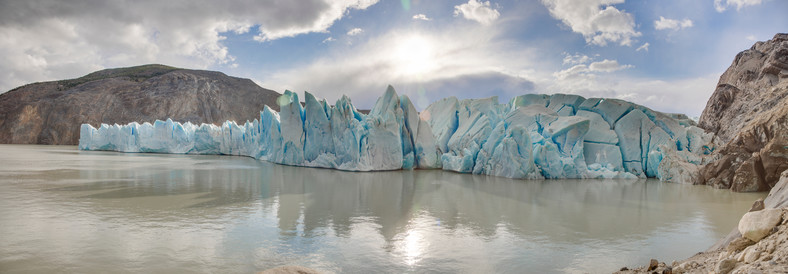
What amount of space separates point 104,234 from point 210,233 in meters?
1.30

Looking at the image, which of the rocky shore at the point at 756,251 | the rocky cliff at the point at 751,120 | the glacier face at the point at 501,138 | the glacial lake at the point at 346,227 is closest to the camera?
the rocky shore at the point at 756,251

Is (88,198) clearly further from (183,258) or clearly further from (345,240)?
(345,240)

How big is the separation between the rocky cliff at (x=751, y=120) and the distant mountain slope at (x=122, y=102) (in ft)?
180

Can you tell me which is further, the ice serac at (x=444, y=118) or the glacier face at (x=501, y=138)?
the ice serac at (x=444, y=118)

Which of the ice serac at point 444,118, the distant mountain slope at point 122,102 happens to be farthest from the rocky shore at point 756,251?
the distant mountain slope at point 122,102

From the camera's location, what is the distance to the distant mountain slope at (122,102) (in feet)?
157

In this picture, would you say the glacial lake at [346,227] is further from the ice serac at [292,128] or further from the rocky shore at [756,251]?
the ice serac at [292,128]

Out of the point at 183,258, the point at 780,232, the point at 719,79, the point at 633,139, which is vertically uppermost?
the point at 719,79

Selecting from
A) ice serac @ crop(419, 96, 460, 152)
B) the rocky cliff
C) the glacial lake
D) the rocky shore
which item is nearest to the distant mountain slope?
ice serac @ crop(419, 96, 460, 152)

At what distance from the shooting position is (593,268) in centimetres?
427

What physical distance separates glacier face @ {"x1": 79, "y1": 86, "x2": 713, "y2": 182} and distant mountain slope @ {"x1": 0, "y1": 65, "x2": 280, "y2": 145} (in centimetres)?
4161

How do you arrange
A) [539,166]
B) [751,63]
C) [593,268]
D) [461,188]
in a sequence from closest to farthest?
[593,268] → [461,188] → [539,166] → [751,63]

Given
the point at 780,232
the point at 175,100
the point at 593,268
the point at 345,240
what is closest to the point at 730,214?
the point at 593,268

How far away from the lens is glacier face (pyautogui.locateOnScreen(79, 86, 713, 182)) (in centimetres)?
1404
